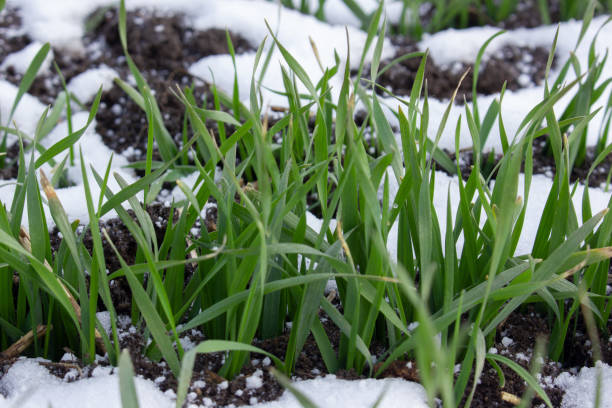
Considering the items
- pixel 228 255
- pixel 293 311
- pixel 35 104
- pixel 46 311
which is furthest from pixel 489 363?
pixel 35 104

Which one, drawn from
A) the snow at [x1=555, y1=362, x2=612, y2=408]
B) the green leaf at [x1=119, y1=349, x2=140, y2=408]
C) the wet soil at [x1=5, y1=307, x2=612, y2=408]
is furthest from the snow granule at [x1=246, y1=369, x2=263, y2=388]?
the snow at [x1=555, y1=362, x2=612, y2=408]

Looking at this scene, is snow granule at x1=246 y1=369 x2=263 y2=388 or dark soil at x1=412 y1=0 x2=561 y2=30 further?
dark soil at x1=412 y1=0 x2=561 y2=30

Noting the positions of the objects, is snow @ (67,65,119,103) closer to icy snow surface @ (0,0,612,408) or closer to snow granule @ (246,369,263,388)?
icy snow surface @ (0,0,612,408)

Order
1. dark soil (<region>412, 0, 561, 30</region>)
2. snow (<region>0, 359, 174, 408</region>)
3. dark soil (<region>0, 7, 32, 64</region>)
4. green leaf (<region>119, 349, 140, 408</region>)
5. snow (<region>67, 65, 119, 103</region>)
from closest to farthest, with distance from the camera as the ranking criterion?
green leaf (<region>119, 349, 140, 408</region>) → snow (<region>0, 359, 174, 408</region>) → snow (<region>67, 65, 119, 103</region>) → dark soil (<region>0, 7, 32, 64</region>) → dark soil (<region>412, 0, 561, 30</region>)

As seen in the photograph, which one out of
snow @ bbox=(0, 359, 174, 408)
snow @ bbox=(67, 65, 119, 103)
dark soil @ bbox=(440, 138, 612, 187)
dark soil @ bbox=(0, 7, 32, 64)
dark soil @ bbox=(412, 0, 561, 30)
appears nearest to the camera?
snow @ bbox=(0, 359, 174, 408)

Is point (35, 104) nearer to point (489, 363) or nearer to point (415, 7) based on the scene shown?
point (415, 7)

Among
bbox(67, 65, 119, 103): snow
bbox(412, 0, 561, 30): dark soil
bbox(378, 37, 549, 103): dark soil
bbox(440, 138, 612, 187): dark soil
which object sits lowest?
bbox(440, 138, 612, 187): dark soil

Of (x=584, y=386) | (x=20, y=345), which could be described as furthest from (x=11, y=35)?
(x=584, y=386)

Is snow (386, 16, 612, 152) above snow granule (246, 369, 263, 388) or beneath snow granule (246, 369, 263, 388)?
above

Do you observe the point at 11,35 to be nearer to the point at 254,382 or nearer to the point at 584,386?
the point at 254,382
